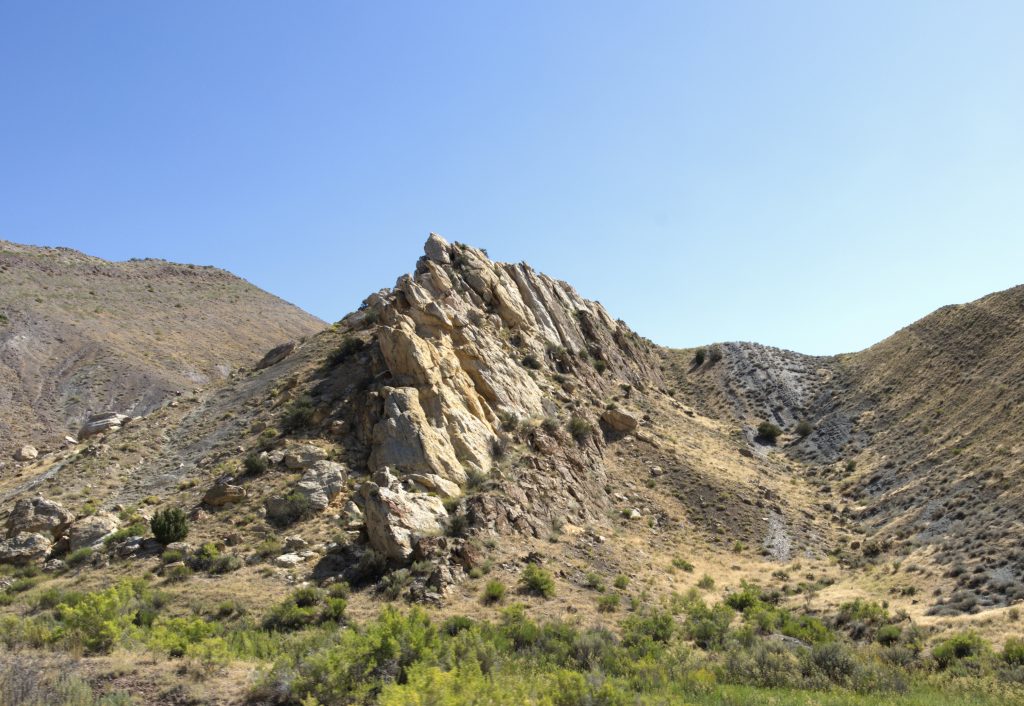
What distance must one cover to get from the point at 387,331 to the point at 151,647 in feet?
63.8

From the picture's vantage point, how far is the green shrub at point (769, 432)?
50031mm

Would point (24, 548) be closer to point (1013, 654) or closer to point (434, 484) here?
point (434, 484)

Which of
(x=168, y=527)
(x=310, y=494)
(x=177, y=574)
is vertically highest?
(x=310, y=494)

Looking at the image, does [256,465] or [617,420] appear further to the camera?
[617,420]

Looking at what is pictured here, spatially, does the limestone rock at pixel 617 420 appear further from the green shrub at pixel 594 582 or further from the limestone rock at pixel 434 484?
the green shrub at pixel 594 582

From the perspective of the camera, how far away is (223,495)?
24875 millimetres

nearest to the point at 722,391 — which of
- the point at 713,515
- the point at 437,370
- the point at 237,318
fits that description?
the point at 713,515

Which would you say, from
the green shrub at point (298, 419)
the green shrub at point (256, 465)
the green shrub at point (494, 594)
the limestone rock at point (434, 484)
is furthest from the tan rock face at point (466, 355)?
the green shrub at point (494, 594)

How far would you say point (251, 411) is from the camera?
33.8 metres

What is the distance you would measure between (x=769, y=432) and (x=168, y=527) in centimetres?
4297

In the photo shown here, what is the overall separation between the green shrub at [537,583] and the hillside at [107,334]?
1641 inches

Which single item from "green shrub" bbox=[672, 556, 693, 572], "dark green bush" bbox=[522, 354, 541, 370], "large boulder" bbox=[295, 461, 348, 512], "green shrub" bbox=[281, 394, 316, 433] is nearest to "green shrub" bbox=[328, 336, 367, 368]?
"green shrub" bbox=[281, 394, 316, 433]

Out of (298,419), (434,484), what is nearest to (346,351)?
(298,419)

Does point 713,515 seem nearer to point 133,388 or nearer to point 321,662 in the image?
point 321,662
